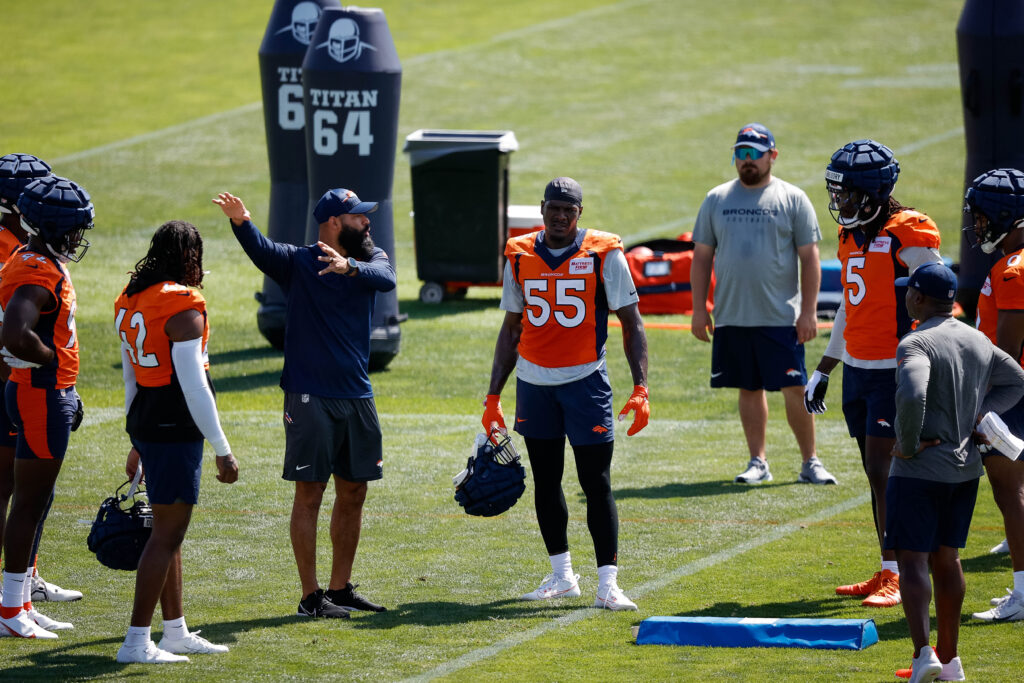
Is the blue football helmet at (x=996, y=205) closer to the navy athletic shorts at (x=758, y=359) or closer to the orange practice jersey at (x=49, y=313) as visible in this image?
the navy athletic shorts at (x=758, y=359)

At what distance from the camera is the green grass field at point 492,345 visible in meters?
6.85

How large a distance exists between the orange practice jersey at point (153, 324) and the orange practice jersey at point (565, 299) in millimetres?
1717

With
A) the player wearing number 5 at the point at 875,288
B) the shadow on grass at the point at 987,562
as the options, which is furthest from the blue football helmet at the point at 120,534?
the shadow on grass at the point at 987,562

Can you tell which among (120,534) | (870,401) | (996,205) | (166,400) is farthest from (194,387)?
(996,205)

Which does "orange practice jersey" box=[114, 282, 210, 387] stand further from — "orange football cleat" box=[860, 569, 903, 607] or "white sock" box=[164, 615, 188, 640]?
"orange football cleat" box=[860, 569, 903, 607]

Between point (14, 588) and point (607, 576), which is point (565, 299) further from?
point (14, 588)

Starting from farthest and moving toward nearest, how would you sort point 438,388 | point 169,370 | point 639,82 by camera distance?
point 639,82 < point 438,388 < point 169,370

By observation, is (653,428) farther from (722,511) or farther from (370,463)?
(370,463)

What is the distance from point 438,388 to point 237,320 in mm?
3877

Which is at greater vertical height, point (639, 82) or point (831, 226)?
point (639, 82)

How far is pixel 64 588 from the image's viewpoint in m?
7.71

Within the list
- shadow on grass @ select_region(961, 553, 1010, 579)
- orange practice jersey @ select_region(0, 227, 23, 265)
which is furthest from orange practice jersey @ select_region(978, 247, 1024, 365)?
orange practice jersey @ select_region(0, 227, 23, 265)

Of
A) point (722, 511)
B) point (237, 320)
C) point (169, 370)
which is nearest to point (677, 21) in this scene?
point (237, 320)

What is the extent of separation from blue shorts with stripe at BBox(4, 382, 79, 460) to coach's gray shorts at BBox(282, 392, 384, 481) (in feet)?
3.37
